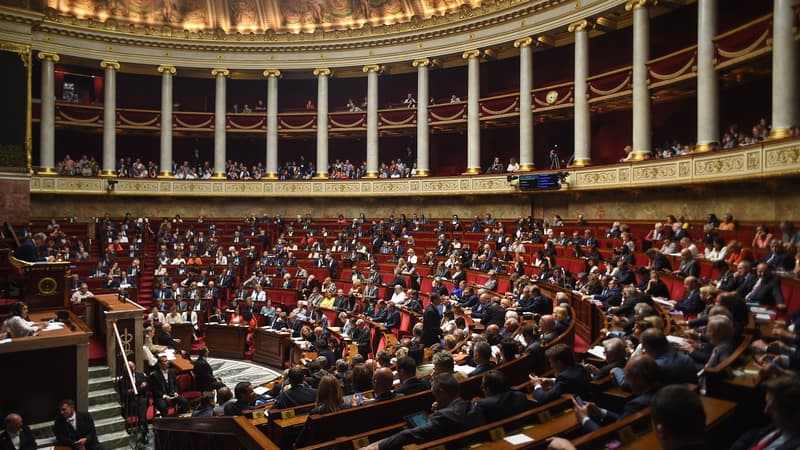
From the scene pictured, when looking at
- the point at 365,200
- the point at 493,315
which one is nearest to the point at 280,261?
the point at 365,200

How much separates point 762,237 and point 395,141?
2154cm

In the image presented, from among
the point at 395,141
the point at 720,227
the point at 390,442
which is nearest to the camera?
the point at 390,442

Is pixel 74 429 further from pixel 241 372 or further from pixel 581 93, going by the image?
pixel 581 93

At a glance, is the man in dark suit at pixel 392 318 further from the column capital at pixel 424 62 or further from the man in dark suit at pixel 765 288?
the column capital at pixel 424 62

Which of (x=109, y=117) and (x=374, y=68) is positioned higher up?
(x=374, y=68)

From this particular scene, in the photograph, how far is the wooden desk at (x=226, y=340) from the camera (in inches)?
603

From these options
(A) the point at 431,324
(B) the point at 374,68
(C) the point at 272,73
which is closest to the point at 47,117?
(C) the point at 272,73

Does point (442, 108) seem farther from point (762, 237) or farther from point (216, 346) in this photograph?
point (762, 237)

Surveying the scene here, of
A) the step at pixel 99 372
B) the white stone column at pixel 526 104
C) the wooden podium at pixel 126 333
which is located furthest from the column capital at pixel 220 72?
the step at pixel 99 372

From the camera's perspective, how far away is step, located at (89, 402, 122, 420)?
9.55 m

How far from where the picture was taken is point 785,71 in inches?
492

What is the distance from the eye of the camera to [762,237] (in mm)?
10219

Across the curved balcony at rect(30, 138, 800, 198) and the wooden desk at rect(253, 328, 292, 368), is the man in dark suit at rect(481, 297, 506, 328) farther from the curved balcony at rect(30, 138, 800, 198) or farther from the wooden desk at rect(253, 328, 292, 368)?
the curved balcony at rect(30, 138, 800, 198)

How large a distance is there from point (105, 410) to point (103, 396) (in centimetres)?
34
